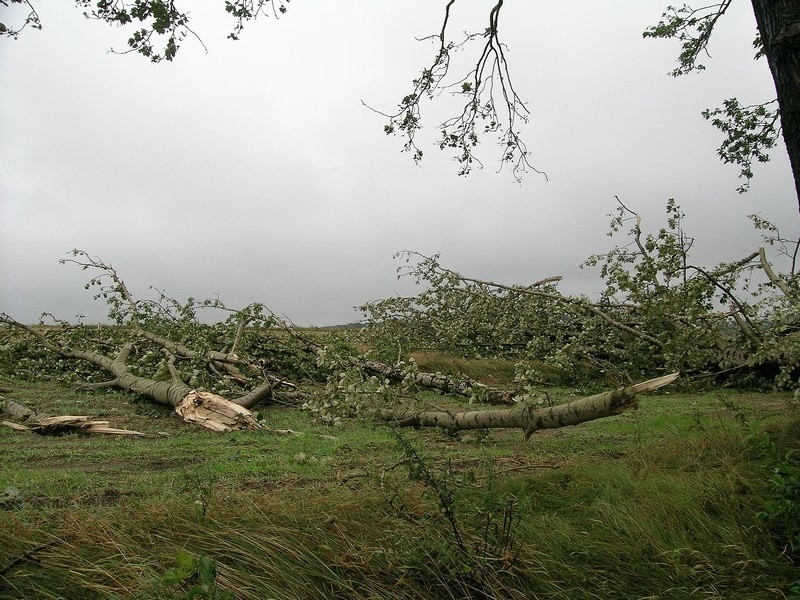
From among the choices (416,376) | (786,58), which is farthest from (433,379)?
(786,58)

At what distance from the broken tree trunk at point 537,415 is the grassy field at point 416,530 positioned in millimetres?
444

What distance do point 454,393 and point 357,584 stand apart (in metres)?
6.97

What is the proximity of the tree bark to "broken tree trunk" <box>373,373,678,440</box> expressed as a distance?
1.94 m

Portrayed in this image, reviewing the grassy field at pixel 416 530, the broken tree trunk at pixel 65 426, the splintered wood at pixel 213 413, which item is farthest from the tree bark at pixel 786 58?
the broken tree trunk at pixel 65 426

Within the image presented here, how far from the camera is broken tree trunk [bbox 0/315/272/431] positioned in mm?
7371

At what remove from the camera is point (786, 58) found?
3158mm

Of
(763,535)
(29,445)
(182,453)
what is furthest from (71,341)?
(763,535)

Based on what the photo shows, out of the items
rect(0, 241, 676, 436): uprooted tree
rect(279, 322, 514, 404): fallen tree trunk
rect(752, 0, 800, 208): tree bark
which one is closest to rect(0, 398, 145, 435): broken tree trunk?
rect(0, 241, 676, 436): uprooted tree

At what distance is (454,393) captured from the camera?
9.49 meters

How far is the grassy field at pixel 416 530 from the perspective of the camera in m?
2.57

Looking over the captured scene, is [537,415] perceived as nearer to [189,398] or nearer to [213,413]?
[213,413]

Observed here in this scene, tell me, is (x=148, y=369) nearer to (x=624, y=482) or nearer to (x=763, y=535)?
(x=624, y=482)

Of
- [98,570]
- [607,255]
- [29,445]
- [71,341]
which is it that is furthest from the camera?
[71,341]

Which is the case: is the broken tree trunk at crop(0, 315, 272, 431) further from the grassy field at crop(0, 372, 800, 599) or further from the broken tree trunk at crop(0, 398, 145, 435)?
the grassy field at crop(0, 372, 800, 599)
